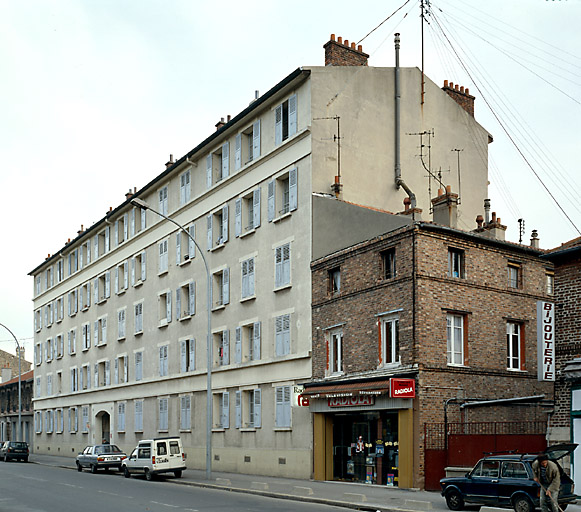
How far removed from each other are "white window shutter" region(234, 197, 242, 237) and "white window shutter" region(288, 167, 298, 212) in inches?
180

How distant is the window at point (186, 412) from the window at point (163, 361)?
102 inches

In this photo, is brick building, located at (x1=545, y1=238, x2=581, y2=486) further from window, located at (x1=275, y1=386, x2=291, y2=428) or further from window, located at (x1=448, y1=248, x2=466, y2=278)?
window, located at (x1=275, y1=386, x2=291, y2=428)

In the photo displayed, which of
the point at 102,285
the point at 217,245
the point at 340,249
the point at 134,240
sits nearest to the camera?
the point at 340,249

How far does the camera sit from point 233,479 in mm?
31344

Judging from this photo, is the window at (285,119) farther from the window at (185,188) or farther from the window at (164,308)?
the window at (164,308)

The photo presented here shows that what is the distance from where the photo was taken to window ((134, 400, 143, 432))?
1812 inches

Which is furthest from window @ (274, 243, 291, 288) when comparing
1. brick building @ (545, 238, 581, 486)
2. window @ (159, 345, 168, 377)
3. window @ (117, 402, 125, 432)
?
window @ (117, 402, 125, 432)

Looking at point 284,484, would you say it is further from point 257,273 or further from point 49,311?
point 49,311

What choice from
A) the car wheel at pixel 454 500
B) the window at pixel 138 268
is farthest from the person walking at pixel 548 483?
the window at pixel 138 268

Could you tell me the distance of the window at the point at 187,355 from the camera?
132 feet

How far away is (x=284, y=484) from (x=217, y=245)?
14021 mm

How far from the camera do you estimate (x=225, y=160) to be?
1522 inches

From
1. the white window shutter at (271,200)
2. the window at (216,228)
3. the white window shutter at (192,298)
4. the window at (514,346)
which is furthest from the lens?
the white window shutter at (192,298)

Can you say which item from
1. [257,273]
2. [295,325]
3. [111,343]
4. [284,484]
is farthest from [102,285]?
[284,484]
